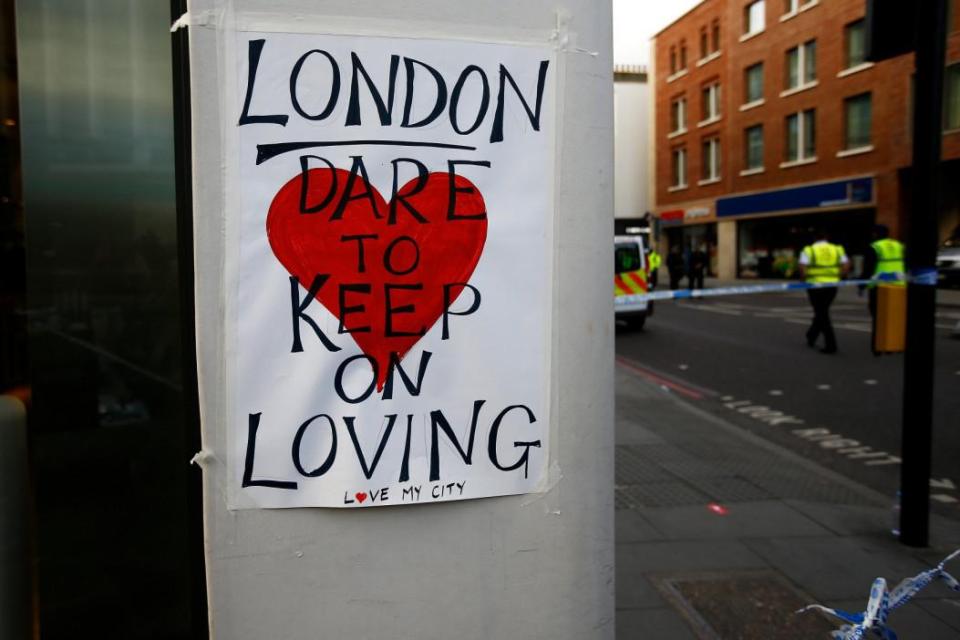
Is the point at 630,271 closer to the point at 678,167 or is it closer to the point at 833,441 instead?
the point at 833,441

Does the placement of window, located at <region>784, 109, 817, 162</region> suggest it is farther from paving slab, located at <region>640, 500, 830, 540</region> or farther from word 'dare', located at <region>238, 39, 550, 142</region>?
word 'dare', located at <region>238, 39, 550, 142</region>

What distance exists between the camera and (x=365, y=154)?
5.82ft

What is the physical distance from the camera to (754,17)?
114 feet

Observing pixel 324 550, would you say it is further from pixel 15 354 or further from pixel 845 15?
pixel 845 15

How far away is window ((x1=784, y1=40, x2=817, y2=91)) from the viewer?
3175cm

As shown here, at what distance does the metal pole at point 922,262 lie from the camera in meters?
4.06

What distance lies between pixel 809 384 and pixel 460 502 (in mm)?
8825

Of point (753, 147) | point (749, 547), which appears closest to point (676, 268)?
point (753, 147)

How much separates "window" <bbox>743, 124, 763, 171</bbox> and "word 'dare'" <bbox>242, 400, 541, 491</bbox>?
36262mm

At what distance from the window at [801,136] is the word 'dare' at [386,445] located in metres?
33.5

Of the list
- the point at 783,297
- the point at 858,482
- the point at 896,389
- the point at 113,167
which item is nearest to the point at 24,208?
the point at 113,167

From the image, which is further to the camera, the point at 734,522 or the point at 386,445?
the point at 734,522

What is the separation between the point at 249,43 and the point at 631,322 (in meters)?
15.6

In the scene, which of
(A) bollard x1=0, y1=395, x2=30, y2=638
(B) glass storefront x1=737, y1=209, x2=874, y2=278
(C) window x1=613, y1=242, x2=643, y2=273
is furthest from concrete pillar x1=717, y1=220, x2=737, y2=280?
(A) bollard x1=0, y1=395, x2=30, y2=638
